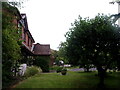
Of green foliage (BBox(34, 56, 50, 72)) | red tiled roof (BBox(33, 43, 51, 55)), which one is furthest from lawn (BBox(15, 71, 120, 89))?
red tiled roof (BBox(33, 43, 51, 55))

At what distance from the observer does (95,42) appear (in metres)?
11.6

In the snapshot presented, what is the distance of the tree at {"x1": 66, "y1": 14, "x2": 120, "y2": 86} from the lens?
11.3m

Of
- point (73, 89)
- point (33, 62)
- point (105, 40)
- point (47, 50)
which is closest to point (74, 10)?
point (105, 40)

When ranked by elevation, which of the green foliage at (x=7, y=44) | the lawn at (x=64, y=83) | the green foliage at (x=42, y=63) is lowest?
the lawn at (x=64, y=83)

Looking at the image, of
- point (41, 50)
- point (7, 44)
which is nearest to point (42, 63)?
point (41, 50)

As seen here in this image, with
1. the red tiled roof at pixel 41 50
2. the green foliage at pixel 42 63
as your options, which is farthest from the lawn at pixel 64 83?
the red tiled roof at pixel 41 50

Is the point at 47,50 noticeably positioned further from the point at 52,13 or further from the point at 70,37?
the point at 70,37

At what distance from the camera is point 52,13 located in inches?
581

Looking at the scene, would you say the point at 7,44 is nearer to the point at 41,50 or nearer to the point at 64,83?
the point at 64,83

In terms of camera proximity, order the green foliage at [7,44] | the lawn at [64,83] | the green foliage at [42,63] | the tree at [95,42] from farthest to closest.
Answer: the green foliage at [42,63]
the lawn at [64,83]
the tree at [95,42]
the green foliage at [7,44]

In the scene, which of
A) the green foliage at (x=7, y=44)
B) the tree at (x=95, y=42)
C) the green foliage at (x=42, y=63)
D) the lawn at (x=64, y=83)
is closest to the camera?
the green foliage at (x=7, y=44)

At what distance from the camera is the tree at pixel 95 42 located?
37.2 ft

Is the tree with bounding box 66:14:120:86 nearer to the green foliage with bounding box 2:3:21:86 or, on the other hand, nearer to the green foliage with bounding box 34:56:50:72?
the green foliage with bounding box 2:3:21:86

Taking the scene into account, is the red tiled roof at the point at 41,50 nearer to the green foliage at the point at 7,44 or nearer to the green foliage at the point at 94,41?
the green foliage at the point at 94,41
